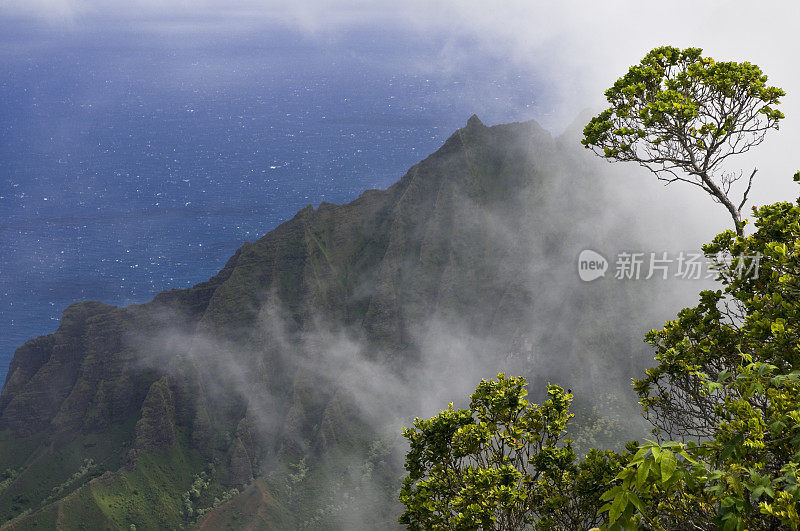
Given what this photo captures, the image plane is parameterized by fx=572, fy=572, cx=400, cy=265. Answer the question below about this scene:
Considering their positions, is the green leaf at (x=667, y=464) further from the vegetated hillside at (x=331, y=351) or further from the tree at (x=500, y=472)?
the vegetated hillside at (x=331, y=351)

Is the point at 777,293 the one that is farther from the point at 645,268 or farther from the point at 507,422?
the point at 645,268

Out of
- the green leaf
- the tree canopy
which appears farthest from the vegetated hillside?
the green leaf

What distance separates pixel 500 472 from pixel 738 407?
7.45 m

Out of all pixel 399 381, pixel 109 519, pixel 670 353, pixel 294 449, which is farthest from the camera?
pixel 399 381

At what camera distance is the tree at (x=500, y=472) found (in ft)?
54.5

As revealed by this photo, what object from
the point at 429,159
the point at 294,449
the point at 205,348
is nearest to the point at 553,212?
the point at 429,159

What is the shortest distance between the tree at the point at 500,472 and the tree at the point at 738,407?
2.66 m

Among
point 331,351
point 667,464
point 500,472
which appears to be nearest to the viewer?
point 667,464

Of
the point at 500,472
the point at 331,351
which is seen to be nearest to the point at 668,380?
the point at 500,472

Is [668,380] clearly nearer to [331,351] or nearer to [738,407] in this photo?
[738,407]

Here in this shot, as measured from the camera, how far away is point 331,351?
165625 millimetres

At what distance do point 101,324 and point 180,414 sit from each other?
4203 cm

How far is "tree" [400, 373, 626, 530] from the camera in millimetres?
16625

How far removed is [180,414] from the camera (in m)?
153
